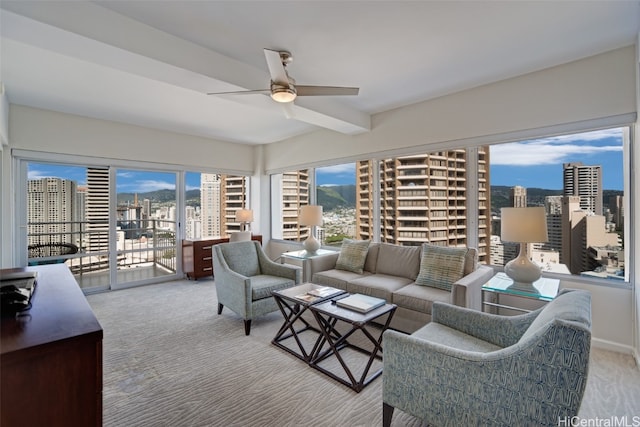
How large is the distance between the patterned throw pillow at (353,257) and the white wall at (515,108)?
1.48 meters

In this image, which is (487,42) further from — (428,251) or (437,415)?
(437,415)

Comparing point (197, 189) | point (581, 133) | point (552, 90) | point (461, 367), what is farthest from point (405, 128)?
point (197, 189)

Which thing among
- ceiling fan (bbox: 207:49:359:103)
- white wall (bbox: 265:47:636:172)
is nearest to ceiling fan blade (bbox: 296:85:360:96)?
ceiling fan (bbox: 207:49:359:103)

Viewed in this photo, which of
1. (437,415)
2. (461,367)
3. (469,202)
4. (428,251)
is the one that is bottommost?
(437,415)

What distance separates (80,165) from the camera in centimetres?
448

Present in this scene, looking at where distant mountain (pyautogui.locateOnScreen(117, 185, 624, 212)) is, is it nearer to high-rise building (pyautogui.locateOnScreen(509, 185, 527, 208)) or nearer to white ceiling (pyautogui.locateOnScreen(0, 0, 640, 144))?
white ceiling (pyautogui.locateOnScreen(0, 0, 640, 144))

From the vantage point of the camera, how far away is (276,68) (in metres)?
2.22

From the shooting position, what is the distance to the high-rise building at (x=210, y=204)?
19.5ft

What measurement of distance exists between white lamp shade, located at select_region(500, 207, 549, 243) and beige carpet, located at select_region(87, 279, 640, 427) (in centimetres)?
116

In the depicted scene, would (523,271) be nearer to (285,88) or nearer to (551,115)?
(551,115)

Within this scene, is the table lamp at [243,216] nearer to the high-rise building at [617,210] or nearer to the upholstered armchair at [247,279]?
the upholstered armchair at [247,279]

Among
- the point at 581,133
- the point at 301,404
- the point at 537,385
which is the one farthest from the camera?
the point at 581,133

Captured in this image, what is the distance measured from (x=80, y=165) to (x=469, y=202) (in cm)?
577

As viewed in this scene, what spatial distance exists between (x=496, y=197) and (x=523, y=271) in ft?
3.74
